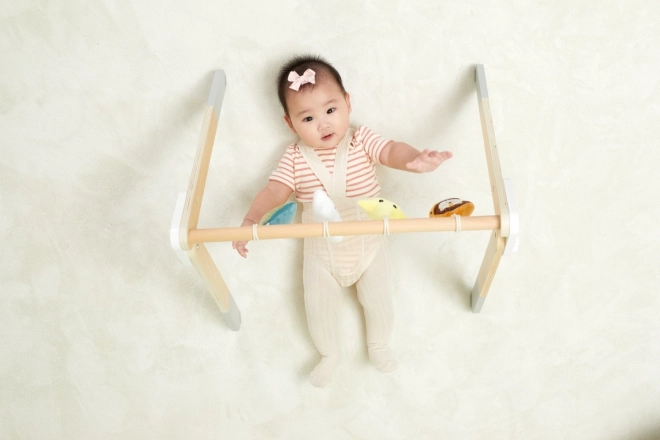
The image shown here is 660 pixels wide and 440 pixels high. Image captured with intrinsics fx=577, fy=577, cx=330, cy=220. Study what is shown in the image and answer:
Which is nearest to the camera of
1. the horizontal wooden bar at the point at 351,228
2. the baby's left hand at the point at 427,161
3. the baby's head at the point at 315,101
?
the horizontal wooden bar at the point at 351,228

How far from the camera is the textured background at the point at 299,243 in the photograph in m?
1.25

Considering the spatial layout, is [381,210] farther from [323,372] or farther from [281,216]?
[323,372]

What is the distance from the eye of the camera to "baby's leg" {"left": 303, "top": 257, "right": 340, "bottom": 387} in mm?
1244

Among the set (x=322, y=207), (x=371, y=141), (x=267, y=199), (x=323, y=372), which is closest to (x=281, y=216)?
(x=322, y=207)

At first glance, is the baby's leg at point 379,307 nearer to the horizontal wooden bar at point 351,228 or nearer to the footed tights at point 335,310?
the footed tights at point 335,310

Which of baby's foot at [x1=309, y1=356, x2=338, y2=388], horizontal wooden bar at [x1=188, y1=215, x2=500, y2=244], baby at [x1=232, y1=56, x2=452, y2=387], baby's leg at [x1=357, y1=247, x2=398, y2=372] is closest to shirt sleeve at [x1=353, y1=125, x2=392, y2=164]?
baby at [x1=232, y1=56, x2=452, y2=387]

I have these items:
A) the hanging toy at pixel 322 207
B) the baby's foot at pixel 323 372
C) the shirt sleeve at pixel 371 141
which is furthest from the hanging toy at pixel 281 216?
the baby's foot at pixel 323 372

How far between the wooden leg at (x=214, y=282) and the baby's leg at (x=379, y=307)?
0.29m

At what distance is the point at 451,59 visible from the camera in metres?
1.26

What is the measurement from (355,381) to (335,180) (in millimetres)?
463

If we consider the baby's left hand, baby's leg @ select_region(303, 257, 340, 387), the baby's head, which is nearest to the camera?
the baby's left hand

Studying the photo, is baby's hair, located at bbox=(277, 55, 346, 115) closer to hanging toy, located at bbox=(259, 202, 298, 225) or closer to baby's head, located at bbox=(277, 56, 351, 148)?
baby's head, located at bbox=(277, 56, 351, 148)

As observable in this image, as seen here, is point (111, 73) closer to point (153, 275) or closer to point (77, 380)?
point (153, 275)

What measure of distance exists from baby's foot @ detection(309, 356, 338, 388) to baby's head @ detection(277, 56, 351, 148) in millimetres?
471
